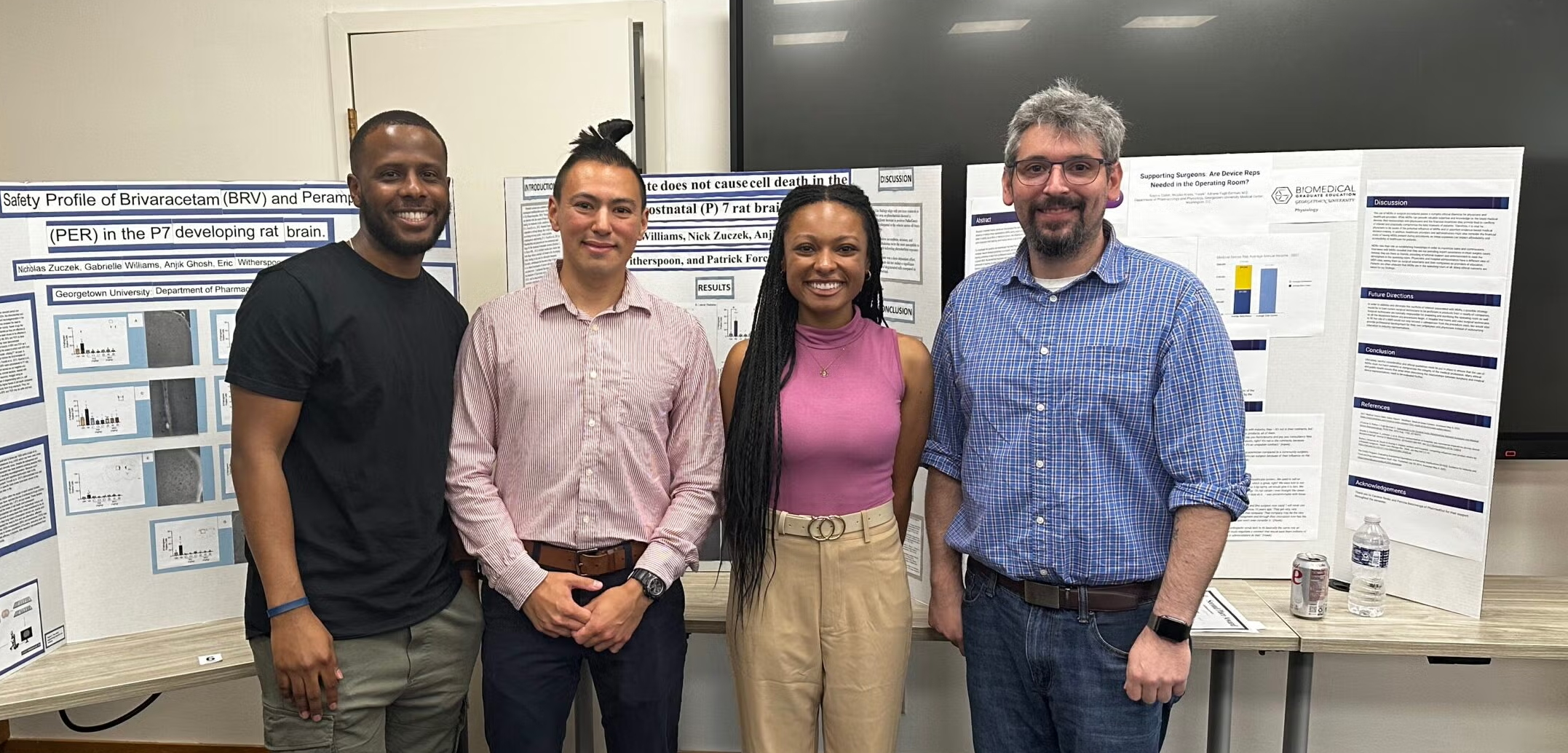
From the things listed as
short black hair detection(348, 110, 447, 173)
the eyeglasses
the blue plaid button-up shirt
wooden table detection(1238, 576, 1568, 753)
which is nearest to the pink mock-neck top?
the blue plaid button-up shirt

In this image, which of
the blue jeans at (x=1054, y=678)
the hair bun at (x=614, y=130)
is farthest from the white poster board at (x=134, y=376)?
the blue jeans at (x=1054, y=678)

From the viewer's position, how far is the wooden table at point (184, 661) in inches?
72.6

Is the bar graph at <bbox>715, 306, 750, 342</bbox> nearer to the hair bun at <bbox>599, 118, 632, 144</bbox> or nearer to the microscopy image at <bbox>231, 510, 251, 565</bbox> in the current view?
the hair bun at <bbox>599, 118, 632, 144</bbox>

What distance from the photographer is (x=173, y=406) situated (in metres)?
2.09

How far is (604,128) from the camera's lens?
207 centimetres

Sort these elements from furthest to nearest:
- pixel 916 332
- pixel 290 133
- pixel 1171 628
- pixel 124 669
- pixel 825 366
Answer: pixel 290 133
pixel 916 332
pixel 124 669
pixel 825 366
pixel 1171 628

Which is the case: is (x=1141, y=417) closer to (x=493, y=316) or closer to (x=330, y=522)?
(x=493, y=316)

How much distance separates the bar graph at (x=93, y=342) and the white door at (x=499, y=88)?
3.17ft

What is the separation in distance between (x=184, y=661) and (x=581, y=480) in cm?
114

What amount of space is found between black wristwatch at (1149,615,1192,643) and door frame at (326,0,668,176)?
1995 millimetres

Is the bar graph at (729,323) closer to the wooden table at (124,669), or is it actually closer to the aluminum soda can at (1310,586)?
the wooden table at (124,669)

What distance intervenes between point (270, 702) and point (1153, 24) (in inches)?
110

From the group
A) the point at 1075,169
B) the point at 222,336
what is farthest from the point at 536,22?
the point at 1075,169

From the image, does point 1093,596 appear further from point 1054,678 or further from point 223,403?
point 223,403
